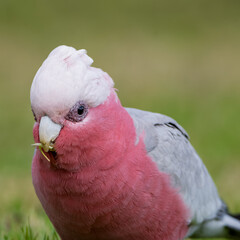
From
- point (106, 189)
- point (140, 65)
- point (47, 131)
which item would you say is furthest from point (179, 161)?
point (140, 65)

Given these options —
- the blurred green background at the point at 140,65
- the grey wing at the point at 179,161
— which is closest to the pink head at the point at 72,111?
the grey wing at the point at 179,161

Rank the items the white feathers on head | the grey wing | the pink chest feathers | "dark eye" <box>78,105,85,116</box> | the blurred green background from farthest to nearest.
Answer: the blurred green background
the grey wing
the pink chest feathers
"dark eye" <box>78,105,85,116</box>
the white feathers on head

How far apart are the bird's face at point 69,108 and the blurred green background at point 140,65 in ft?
4.15

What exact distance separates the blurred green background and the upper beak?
132 centimetres

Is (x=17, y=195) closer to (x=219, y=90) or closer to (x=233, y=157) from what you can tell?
(x=233, y=157)

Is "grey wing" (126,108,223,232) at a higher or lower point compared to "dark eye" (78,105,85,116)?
lower

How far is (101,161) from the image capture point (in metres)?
2.98

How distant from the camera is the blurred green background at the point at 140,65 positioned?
632 centimetres

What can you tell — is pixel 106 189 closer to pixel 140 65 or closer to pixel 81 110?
pixel 81 110

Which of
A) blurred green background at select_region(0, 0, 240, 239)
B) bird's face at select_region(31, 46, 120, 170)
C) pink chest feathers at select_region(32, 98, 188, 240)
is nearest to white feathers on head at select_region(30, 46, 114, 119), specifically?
bird's face at select_region(31, 46, 120, 170)

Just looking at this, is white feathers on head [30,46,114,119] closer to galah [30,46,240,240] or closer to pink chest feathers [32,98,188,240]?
galah [30,46,240,240]

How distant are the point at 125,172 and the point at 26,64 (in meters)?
8.12

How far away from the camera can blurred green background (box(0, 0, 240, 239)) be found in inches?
249

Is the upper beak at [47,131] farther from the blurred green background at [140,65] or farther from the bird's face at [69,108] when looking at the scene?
the blurred green background at [140,65]
